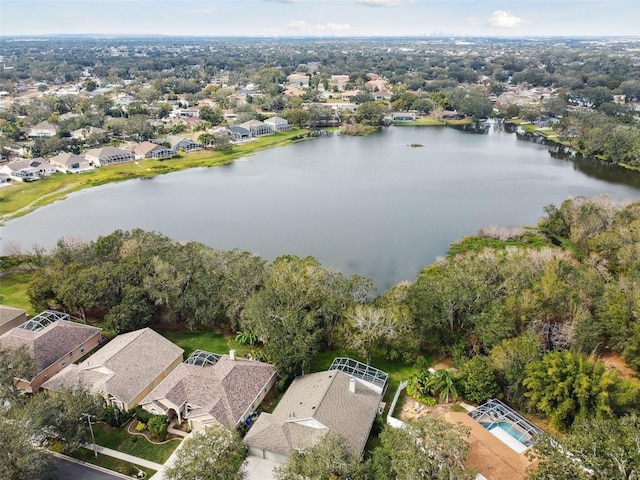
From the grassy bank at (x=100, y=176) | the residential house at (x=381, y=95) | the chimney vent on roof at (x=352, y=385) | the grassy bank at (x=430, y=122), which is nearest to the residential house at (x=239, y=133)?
the grassy bank at (x=100, y=176)

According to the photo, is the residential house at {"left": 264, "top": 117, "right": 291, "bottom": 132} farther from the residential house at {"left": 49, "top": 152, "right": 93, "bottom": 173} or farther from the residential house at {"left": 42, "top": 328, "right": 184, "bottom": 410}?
the residential house at {"left": 42, "top": 328, "right": 184, "bottom": 410}

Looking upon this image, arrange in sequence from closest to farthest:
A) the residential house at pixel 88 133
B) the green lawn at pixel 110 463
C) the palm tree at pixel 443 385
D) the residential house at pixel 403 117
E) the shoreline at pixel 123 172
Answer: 1. the green lawn at pixel 110 463
2. the palm tree at pixel 443 385
3. the shoreline at pixel 123 172
4. the residential house at pixel 88 133
5. the residential house at pixel 403 117

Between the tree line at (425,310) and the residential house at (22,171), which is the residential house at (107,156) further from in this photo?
the tree line at (425,310)

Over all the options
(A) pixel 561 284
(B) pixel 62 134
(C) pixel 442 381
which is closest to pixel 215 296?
(C) pixel 442 381

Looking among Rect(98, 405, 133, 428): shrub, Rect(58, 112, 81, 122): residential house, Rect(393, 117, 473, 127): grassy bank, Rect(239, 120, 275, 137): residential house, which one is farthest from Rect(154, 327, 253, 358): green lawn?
Rect(393, 117, 473, 127): grassy bank

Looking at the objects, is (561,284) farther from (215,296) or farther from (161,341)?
(161,341)
